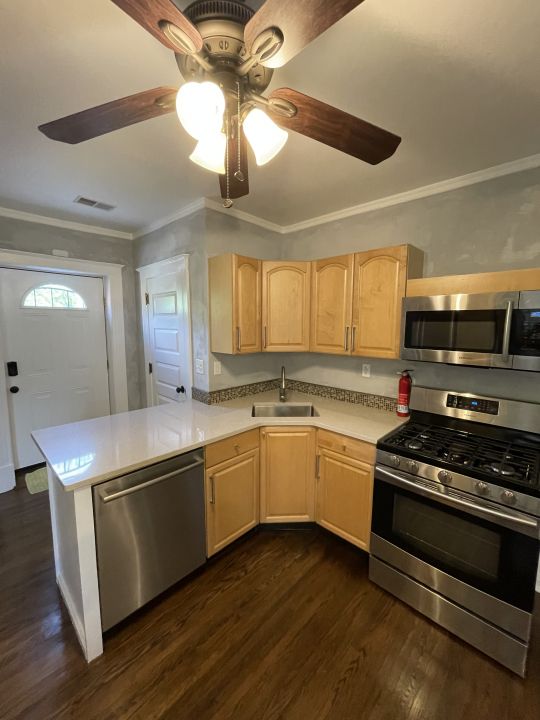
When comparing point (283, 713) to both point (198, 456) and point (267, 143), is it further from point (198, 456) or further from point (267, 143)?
point (267, 143)

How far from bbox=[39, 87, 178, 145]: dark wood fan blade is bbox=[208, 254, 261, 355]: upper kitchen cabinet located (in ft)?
4.24

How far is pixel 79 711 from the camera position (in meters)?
1.27

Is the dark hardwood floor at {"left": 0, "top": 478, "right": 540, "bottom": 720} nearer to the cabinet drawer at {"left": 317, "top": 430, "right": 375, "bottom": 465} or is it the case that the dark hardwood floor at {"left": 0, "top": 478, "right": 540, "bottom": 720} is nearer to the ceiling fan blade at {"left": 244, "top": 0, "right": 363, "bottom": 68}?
the cabinet drawer at {"left": 317, "top": 430, "right": 375, "bottom": 465}

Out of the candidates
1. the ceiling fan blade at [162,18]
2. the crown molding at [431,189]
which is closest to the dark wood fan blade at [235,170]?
the ceiling fan blade at [162,18]

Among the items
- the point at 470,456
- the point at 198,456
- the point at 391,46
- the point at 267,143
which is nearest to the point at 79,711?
the point at 198,456

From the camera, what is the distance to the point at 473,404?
1.94 m

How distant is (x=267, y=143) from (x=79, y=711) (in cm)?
231

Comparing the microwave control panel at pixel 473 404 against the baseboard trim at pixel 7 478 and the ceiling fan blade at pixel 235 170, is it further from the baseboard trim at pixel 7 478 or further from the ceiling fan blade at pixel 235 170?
the baseboard trim at pixel 7 478

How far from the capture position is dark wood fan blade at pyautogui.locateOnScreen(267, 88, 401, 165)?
0.99 m

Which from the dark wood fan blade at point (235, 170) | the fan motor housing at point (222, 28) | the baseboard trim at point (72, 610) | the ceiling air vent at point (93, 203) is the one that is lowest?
the baseboard trim at point (72, 610)

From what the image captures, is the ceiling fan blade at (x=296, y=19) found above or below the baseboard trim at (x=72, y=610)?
above

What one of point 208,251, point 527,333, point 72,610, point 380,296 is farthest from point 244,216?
point 72,610

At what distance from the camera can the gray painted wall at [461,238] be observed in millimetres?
1849

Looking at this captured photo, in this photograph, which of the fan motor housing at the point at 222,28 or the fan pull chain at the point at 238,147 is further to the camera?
the fan pull chain at the point at 238,147
